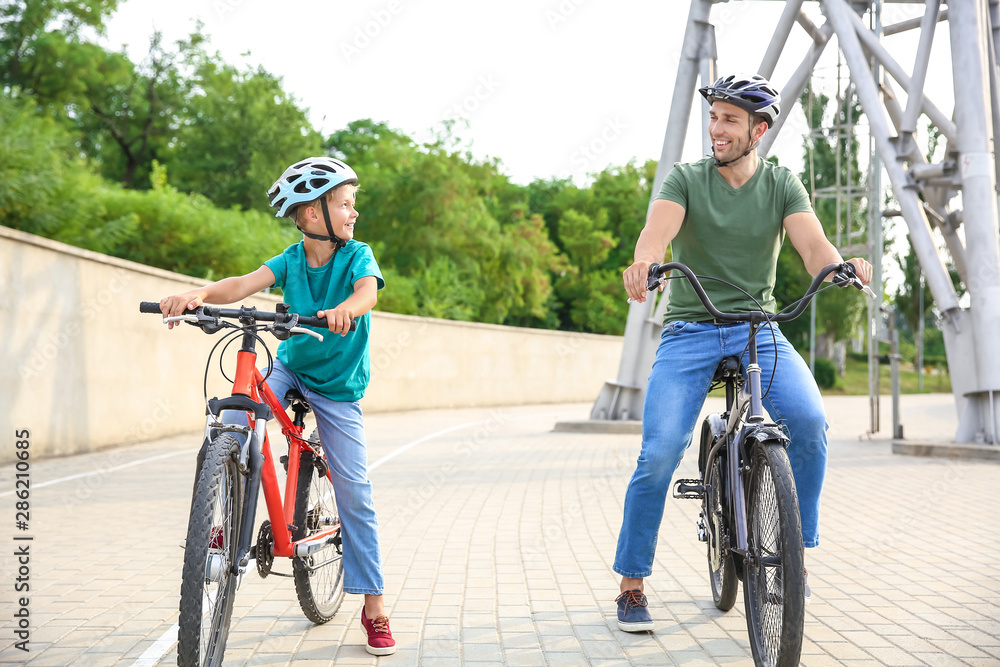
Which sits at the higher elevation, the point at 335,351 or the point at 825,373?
the point at 335,351

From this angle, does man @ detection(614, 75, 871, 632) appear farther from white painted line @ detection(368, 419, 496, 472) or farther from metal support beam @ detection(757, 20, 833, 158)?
metal support beam @ detection(757, 20, 833, 158)

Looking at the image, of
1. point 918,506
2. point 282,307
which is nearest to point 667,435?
point 282,307

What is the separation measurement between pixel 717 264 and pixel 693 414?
0.62 meters

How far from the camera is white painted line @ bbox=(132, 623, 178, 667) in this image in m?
3.62

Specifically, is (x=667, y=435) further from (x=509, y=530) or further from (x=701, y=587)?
(x=509, y=530)

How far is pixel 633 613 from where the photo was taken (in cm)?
407

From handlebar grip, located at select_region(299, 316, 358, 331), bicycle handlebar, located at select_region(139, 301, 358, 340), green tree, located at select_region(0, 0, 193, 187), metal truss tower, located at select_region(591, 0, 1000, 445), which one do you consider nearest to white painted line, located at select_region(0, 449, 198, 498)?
bicycle handlebar, located at select_region(139, 301, 358, 340)

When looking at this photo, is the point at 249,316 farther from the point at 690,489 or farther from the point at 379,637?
the point at 690,489

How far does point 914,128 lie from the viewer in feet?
40.4

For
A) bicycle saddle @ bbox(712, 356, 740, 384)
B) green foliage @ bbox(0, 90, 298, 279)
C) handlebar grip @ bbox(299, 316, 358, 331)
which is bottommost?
bicycle saddle @ bbox(712, 356, 740, 384)

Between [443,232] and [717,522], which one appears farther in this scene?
[443,232]

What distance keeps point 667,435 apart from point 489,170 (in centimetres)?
3138

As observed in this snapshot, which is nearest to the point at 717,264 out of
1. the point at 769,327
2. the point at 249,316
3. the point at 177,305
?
the point at 769,327

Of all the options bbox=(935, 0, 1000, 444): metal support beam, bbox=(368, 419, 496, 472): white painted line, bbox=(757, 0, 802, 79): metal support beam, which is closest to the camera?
bbox=(368, 419, 496, 472): white painted line
